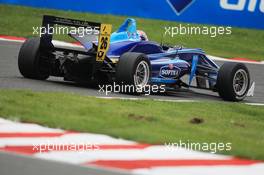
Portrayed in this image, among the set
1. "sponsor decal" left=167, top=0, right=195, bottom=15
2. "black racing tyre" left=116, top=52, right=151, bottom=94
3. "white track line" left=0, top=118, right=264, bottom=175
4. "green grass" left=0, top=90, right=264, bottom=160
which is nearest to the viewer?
"white track line" left=0, top=118, right=264, bottom=175

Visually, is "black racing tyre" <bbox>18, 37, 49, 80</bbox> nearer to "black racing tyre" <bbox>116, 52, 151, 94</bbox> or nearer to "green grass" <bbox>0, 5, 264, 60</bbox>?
"black racing tyre" <bbox>116, 52, 151, 94</bbox>

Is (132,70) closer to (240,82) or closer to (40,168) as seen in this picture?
(240,82)

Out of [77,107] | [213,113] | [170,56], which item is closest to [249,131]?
[213,113]

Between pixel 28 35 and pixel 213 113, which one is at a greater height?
pixel 28 35

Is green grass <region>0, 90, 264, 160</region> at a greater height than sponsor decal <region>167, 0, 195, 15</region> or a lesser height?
lesser

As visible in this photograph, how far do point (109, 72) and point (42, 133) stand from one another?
4358mm

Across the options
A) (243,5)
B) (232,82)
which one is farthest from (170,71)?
(243,5)

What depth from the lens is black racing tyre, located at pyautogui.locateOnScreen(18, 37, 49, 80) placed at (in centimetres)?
1266

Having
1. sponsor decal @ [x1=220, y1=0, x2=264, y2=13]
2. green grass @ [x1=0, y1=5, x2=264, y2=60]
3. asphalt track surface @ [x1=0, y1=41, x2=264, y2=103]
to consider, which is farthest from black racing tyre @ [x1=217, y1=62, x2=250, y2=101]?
green grass @ [x1=0, y1=5, x2=264, y2=60]

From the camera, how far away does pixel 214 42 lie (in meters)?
22.8

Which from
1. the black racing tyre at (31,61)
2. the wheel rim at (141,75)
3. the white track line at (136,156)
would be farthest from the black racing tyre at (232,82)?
the white track line at (136,156)

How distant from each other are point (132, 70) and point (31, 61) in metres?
1.77

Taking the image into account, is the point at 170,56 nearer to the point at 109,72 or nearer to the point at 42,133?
the point at 109,72

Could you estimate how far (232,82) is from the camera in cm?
1334
